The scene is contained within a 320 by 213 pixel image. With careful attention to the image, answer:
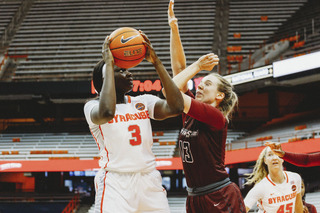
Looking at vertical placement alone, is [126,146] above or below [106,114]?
below

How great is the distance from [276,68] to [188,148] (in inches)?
472

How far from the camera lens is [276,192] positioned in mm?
4816

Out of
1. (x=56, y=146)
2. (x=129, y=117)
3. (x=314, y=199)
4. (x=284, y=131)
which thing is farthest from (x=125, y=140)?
(x=56, y=146)

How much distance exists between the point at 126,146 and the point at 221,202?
3.29 ft

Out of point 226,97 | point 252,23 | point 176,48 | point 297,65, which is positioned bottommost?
point 226,97

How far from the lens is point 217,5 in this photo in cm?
2183

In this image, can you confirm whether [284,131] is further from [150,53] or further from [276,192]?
[150,53]

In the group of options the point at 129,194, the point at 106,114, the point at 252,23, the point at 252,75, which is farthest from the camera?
the point at 252,23

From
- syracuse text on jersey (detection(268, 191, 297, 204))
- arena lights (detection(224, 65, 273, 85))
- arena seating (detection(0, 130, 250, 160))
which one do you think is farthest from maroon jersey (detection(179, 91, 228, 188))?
arena seating (detection(0, 130, 250, 160))

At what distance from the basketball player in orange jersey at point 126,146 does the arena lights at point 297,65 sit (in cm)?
1188

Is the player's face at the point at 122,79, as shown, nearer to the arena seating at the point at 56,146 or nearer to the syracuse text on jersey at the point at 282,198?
the syracuse text on jersey at the point at 282,198

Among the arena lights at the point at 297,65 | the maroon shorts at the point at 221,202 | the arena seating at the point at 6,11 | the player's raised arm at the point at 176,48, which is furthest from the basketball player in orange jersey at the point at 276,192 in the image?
the arena seating at the point at 6,11

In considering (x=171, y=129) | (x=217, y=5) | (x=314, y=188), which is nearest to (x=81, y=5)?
(x=217, y=5)

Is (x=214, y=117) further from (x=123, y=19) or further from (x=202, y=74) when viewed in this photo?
(x=123, y=19)
